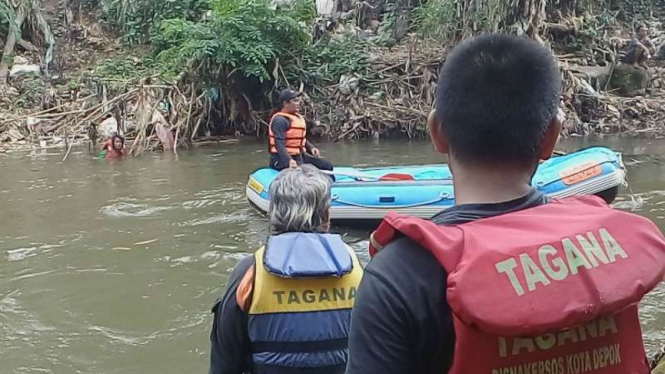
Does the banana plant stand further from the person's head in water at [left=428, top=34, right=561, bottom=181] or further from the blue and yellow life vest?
the person's head in water at [left=428, top=34, right=561, bottom=181]

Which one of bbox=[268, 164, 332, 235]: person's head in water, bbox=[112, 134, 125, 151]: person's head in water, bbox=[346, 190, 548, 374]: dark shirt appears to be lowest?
bbox=[112, 134, 125, 151]: person's head in water

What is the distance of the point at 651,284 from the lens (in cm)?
131

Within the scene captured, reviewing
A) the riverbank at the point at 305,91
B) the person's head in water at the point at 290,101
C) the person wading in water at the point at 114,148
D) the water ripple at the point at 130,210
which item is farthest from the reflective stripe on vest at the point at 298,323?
the riverbank at the point at 305,91

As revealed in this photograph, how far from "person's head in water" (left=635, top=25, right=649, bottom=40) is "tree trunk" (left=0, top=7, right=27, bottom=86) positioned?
44.4ft

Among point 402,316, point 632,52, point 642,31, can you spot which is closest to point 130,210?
point 402,316

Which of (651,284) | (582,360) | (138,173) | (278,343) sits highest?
(651,284)

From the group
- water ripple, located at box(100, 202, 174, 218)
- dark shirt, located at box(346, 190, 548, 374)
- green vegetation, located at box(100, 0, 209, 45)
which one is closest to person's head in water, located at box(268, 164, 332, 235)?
dark shirt, located at box(346, 190, 548, 374)

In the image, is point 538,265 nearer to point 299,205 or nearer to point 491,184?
point 491,184

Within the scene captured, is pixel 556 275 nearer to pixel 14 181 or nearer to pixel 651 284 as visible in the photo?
pixel 651 284

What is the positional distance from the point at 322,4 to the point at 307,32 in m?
4.11

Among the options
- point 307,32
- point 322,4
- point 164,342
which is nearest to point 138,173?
point 307,32

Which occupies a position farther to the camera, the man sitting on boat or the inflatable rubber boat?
the inflatable rubber boat

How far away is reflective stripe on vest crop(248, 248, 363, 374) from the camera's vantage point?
2.51 meters

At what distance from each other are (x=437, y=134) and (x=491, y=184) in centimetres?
12
